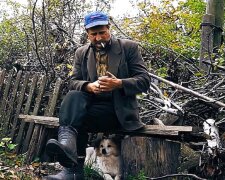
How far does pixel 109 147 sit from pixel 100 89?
110 centimetres

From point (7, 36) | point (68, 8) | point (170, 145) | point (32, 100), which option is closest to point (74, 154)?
point (170, 145)

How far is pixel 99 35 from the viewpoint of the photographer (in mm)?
4309

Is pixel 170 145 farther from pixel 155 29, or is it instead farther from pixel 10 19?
pixel 10 19

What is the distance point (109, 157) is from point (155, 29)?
14.2ft

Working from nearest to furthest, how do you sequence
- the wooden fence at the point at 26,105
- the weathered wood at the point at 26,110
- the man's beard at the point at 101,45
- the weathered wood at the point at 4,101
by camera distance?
the man's beard at the point at 101,45, the wooden fence at the point at 26,105, the weathered wood at the point at 26,110, the weathered wood at the point at 4,101

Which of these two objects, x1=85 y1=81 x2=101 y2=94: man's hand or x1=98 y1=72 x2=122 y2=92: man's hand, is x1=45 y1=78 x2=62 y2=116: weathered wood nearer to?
x1=85 y1=81 x2=101 y2=94: man's hand

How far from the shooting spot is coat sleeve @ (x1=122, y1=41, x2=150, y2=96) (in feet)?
13.7

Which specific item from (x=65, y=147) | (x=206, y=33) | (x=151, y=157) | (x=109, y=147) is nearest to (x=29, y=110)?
(x=109, y=147)

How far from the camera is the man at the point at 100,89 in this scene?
160 inches

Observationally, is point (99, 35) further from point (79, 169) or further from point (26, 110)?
point (26, 110)

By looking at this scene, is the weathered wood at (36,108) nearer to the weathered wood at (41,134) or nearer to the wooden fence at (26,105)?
the wooden fence at (26,105)

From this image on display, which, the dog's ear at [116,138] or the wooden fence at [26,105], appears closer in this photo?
the dog's ear at [116,138]

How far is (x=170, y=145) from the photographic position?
495 cm

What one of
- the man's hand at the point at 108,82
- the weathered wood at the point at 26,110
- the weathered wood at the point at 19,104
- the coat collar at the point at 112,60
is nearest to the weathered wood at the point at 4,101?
the weathered wood at the point at 19,104
